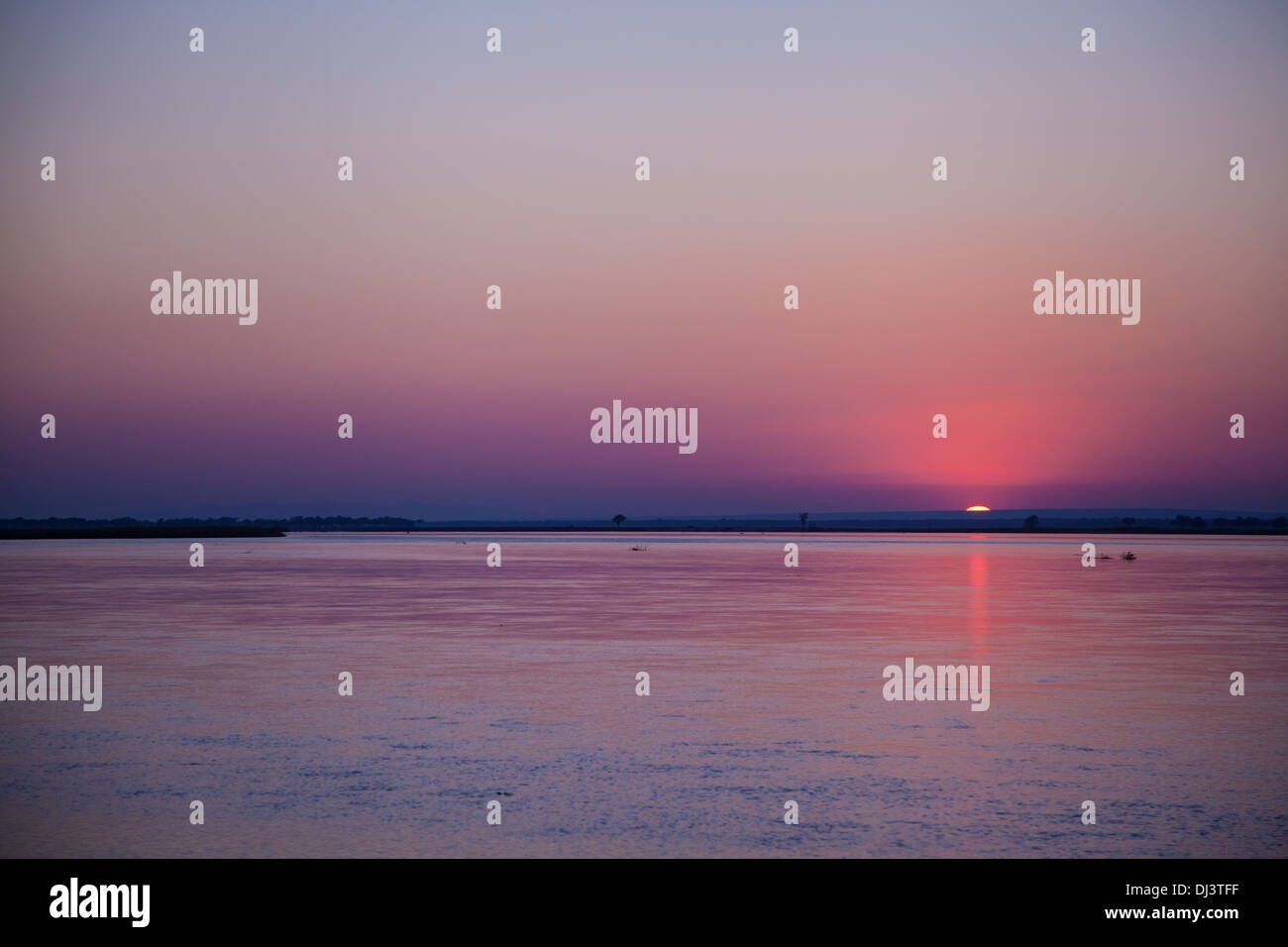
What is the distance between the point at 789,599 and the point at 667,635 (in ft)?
29.8

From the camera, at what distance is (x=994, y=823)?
859cm

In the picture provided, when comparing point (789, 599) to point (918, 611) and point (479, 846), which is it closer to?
point (918, 611)

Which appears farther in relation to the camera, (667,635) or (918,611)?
(918,611)

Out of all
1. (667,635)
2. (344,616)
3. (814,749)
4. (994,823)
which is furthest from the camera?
(344,616)

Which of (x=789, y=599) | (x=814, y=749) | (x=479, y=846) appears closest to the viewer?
(x=479, y=846)

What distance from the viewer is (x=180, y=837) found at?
824cm

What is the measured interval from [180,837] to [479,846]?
2.18 meters

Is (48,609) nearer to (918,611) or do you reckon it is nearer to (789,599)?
(789,599)
